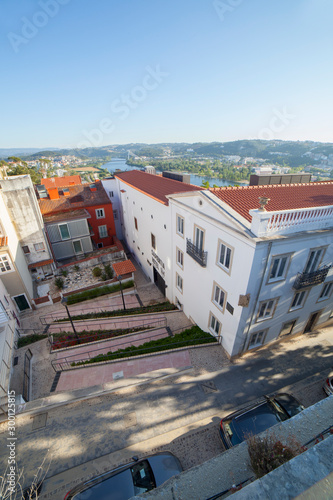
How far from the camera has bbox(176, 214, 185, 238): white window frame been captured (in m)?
15.8

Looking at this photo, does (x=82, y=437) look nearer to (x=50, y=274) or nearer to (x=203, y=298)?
(x=203, y=298)

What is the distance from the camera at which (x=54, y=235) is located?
2817 cm

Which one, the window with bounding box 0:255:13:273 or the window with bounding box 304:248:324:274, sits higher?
the window with bounding box 304:248:324:274

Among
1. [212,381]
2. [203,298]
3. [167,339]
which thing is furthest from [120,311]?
[212,381]

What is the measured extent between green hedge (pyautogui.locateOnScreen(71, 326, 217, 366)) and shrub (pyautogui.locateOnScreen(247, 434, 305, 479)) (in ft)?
33.6

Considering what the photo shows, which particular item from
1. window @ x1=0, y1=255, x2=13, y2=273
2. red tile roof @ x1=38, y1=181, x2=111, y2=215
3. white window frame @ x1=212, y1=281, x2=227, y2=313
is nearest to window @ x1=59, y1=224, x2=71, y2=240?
red tile roof @ x1=38, y1=181, x2=111, y2=215

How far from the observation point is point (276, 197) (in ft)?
41.8

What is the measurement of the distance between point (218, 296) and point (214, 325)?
2619mm

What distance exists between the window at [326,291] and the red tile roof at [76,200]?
28.1 m

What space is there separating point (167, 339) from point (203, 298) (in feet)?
13.0

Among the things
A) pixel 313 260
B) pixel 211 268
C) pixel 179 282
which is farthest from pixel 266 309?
pixel 179 282

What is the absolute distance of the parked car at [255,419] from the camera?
28.2 ft

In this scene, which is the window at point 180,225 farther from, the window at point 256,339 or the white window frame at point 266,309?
the window at point 256,339

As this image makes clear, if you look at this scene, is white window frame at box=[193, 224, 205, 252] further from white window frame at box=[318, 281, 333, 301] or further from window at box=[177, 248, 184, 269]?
white window frame at box=[318, 281, 333, 301]
